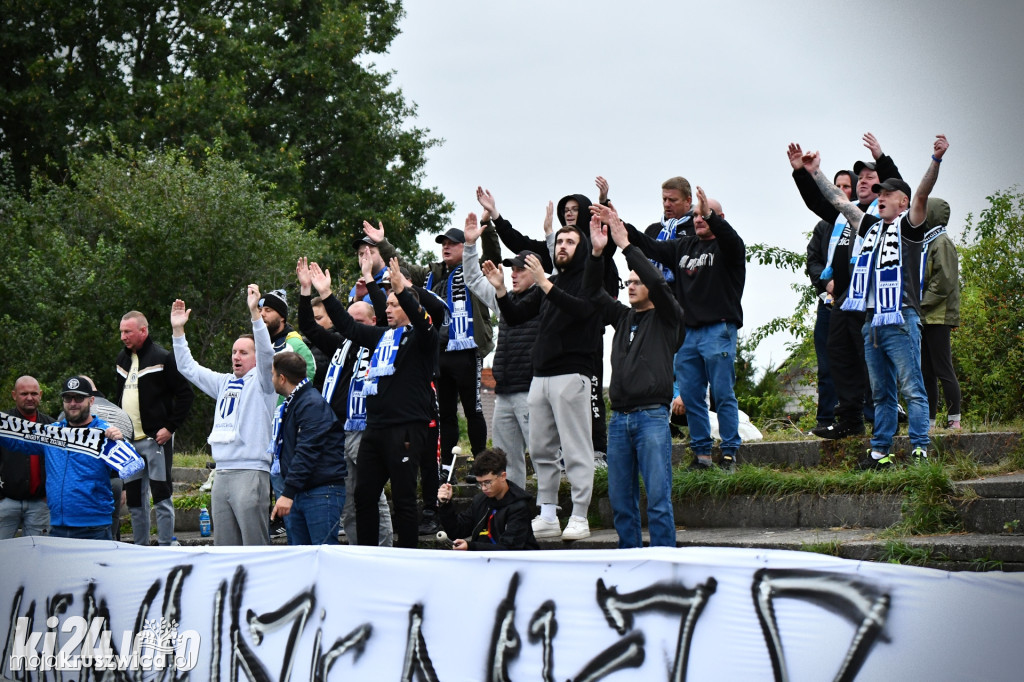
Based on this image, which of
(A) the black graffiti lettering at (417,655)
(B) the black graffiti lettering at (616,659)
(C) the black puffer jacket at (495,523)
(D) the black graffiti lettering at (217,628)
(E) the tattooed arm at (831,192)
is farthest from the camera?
(E) the tattooed arm at (831,192)

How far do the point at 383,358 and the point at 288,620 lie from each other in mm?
2268

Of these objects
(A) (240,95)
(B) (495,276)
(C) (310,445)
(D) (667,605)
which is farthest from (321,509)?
(A) (240,95)

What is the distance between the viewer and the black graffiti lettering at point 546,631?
17.9 feet

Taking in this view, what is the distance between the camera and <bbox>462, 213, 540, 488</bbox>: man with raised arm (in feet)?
28.4

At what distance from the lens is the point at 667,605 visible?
5.18 meters

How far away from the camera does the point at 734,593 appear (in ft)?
16.5

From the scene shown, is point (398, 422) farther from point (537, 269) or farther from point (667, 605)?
point (667, 605)

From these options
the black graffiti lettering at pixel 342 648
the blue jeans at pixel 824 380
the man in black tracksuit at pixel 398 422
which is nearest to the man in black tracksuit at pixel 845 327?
the blue jeans at pixel 824 380

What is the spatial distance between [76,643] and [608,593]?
401cm

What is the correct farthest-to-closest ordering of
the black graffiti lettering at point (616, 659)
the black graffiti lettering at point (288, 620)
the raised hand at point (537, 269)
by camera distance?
the raised hand at point (537, 269), the black graffiti lettering at point (288, 620), the black graffiti lettering at point (616, 659)

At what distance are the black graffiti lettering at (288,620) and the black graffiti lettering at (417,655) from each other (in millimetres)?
716

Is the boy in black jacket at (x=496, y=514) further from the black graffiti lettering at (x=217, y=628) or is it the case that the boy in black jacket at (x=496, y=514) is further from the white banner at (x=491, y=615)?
the black graffiti lettering at (x=217, y=628)

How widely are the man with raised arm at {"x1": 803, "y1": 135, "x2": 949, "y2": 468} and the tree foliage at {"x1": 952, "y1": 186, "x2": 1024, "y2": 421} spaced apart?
15.8 feet

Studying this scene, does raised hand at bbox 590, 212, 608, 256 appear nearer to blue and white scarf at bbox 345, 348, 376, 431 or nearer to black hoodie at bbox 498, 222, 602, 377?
black hoodie at bbox 498, 222, 602, 377
